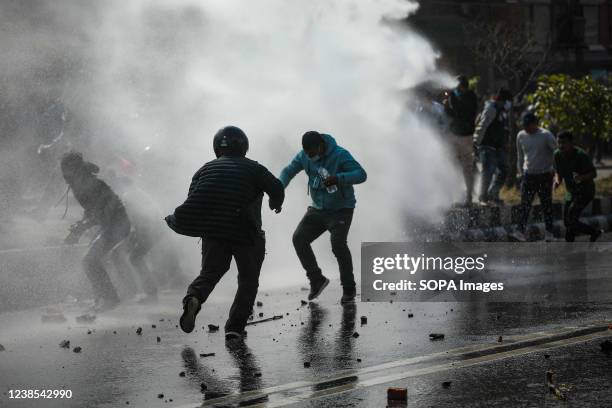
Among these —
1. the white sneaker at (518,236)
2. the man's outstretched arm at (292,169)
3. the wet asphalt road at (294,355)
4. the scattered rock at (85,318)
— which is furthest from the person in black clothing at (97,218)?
the white sneaker at (518,236)

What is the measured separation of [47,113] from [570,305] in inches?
451

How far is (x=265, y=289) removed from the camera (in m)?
12.0

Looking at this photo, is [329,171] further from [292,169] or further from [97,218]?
[97,218]

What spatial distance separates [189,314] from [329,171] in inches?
113

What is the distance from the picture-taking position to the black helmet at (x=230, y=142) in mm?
8703

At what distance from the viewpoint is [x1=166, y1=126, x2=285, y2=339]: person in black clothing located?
27.9 feet

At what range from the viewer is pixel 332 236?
10.9 metres

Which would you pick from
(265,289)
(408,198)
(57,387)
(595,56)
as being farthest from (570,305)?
(595,56)

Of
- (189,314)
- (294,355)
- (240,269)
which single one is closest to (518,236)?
(240,269)

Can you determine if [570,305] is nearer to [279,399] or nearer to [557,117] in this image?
[279,399]

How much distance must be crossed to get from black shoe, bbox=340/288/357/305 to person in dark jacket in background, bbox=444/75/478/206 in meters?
6.68

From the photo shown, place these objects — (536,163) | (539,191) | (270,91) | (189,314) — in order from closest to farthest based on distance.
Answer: (189,314) < (536,163) < (539,191) < (270,91)

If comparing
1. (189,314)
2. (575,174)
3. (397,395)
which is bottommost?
(397,395)

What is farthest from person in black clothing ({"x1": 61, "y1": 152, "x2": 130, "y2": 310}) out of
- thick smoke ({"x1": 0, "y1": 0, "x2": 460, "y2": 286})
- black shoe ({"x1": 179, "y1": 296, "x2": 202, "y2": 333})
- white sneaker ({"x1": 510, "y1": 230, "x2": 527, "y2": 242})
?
white sneaker ({"x1": 510, "y1": 230, "x2": 527, "y2": 242})
